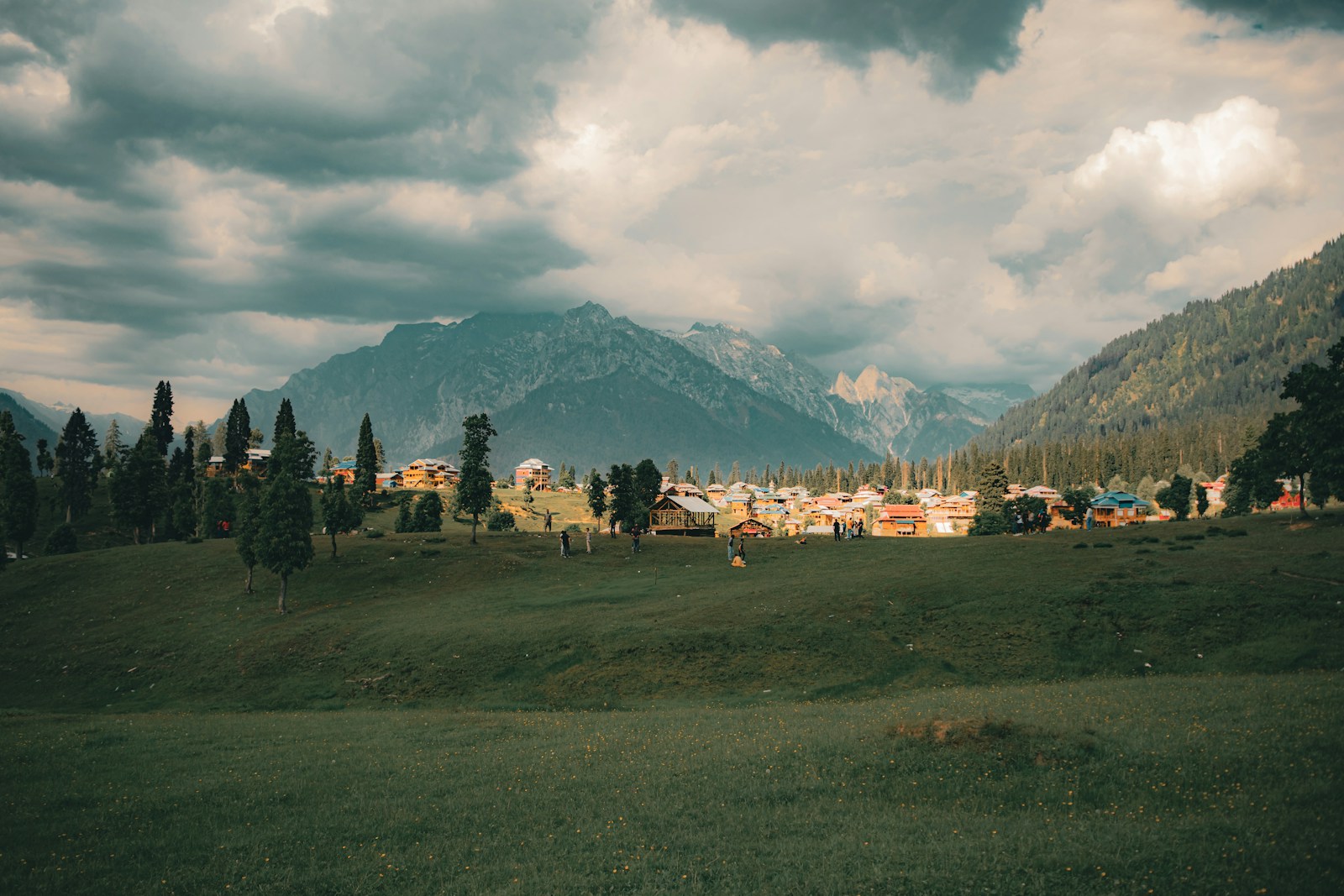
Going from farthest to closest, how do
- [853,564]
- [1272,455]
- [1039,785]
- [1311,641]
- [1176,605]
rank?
[1272,455] → [853,564] → [1176,605] → [1311,641] → [1039,785]

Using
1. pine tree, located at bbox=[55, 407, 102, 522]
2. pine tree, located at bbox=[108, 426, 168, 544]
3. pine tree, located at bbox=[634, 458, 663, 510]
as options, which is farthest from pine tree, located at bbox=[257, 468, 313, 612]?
pine tree, located at bbox=[55, 407, 102, 522]

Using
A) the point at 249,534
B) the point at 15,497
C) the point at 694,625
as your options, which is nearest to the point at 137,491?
the point at 15,497

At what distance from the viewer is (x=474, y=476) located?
3723 inches

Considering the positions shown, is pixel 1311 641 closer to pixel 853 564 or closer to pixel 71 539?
pixel 853 564

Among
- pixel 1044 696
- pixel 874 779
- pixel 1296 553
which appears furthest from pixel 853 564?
pixel 874 779

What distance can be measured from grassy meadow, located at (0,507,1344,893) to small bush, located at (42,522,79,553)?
58.7 meters

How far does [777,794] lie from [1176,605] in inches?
1365

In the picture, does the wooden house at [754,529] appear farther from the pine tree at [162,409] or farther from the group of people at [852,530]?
the pine tree at [162,409]

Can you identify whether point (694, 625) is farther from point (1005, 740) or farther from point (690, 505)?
point (690, 505)

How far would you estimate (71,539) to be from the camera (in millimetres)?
117125

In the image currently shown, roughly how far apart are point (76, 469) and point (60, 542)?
3436 centimetres

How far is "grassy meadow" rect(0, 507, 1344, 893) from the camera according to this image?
683 inches

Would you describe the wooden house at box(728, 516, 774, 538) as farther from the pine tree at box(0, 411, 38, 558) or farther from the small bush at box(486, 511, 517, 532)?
the pine tree at box(0, 411, 38, 558)

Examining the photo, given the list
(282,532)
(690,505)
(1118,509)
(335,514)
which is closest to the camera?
(282,532)
